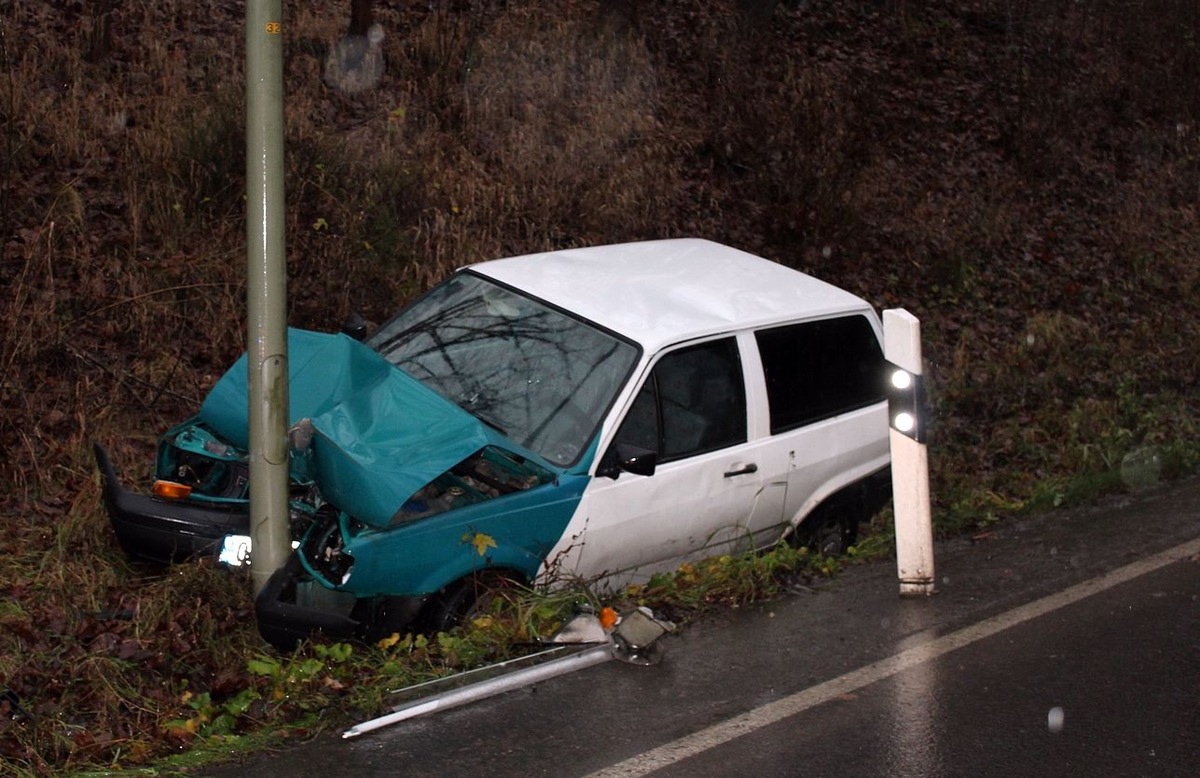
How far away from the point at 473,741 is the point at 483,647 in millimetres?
840

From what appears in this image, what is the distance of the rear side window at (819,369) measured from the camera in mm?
7023

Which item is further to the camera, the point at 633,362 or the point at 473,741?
the point at 633,362

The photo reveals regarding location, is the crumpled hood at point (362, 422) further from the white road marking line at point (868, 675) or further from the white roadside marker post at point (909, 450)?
the white roadside marker post at point (909, 450)

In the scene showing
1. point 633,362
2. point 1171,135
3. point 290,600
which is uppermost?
point 633,362

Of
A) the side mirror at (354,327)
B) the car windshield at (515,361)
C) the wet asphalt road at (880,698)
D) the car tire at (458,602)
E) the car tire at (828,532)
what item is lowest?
the car tire at (828,532)

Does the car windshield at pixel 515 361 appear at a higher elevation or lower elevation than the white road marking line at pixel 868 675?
higher

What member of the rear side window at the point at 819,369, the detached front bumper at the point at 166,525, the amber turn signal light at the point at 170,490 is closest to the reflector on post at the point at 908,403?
the rear side window at the point at 819,369

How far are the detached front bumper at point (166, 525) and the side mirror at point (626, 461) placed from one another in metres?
1.63

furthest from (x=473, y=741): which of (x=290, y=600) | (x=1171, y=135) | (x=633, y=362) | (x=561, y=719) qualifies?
(x=1171, y=135)

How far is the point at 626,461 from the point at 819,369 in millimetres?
1721

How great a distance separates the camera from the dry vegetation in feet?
20.6

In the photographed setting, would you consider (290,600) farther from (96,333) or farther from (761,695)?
(96,333)

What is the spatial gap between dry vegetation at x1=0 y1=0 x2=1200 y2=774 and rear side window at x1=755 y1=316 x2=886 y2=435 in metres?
1.33

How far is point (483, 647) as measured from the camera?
221 inches
